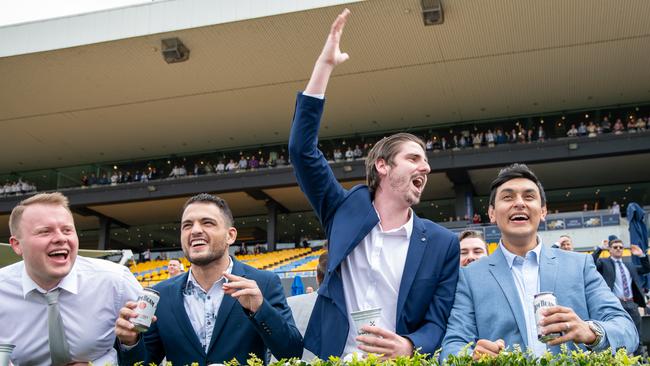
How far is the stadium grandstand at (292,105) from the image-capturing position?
748 inches

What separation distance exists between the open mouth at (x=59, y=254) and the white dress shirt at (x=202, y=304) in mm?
643

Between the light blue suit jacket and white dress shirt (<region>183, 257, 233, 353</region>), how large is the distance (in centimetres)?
121

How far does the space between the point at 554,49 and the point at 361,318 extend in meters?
20.0

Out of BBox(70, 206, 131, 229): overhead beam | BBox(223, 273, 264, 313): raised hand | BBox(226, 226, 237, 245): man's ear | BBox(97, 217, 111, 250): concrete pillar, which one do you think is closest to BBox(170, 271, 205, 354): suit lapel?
BBox(226, 226, 237, 245): man's ear

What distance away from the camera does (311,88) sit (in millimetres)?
2871

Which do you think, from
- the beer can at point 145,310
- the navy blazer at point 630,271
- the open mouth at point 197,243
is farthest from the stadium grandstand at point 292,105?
the beer can at point 145,310

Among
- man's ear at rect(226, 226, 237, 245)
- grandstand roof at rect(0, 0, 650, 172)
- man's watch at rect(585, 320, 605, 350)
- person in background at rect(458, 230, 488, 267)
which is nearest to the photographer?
man's watch at rect(585, 320, 605, 350)

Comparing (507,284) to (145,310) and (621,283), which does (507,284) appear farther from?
(621,283)

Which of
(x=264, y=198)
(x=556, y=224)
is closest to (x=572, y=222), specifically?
(x=556, y=224)

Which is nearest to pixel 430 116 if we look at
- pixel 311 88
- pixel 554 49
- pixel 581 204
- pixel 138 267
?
pixel 554 49

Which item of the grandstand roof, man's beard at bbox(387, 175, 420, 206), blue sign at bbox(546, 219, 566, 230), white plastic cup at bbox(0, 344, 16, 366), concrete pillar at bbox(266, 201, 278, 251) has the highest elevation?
the grandstand roof

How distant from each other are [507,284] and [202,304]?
1540mm

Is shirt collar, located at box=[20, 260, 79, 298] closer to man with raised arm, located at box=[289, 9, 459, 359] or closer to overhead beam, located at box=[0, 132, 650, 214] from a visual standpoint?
man with raised arm, located at box=[289, 9, 459, 359]

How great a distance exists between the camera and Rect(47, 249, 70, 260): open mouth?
293 cm
